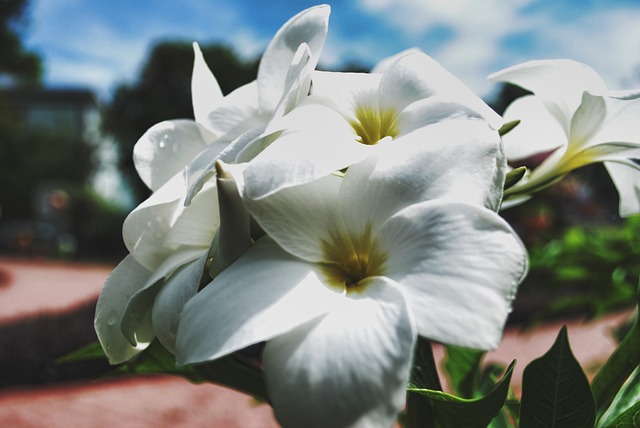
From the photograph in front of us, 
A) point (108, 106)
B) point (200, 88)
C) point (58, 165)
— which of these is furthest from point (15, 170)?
point (200, 88)

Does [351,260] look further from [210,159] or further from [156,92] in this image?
[156,92]

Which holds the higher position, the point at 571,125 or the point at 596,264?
the point at 571,125

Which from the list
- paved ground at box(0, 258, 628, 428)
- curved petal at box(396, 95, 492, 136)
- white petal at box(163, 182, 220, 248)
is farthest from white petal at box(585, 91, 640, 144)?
paved ground at box(0, 258, 628, 428)

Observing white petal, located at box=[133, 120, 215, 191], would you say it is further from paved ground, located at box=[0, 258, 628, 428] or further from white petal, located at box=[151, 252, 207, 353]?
paved ground, located at box=[0, 258, 628, 428]

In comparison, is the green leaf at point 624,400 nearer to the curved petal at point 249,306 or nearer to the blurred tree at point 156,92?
the curved petal at point 249,306

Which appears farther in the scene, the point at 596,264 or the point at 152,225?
the point at 596,264

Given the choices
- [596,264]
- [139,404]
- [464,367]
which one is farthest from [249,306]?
[139,404]
